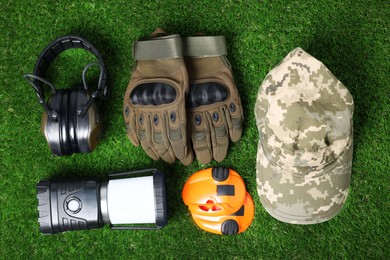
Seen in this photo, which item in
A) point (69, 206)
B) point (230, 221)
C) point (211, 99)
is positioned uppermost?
point (211, 99)

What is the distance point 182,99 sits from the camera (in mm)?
1604

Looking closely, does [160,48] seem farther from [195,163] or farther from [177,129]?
[195,163]

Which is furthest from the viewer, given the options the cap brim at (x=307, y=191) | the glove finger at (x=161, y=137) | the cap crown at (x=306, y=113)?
the glove finger at (x=161, y=137)

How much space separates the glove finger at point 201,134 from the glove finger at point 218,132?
0.05 ft

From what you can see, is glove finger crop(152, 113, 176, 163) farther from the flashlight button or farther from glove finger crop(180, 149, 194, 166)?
the flashlight button

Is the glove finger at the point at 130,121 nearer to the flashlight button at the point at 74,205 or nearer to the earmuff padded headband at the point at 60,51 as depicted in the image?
the earmuff padded headband at the point at 60,51

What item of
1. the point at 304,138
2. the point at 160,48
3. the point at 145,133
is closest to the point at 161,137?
the point at 145,133

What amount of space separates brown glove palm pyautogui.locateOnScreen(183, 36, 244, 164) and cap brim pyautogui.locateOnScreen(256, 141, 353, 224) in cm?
18

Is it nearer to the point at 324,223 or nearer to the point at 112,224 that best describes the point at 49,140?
the point at 112,224

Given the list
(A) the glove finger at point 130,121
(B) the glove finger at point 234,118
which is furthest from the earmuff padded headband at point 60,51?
(B) the glove finger at point 234,118

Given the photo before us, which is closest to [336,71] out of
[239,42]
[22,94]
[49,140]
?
[239,42]

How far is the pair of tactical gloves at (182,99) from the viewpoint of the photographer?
5.33 ft

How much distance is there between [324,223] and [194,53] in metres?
0.82

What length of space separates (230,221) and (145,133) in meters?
0.47
